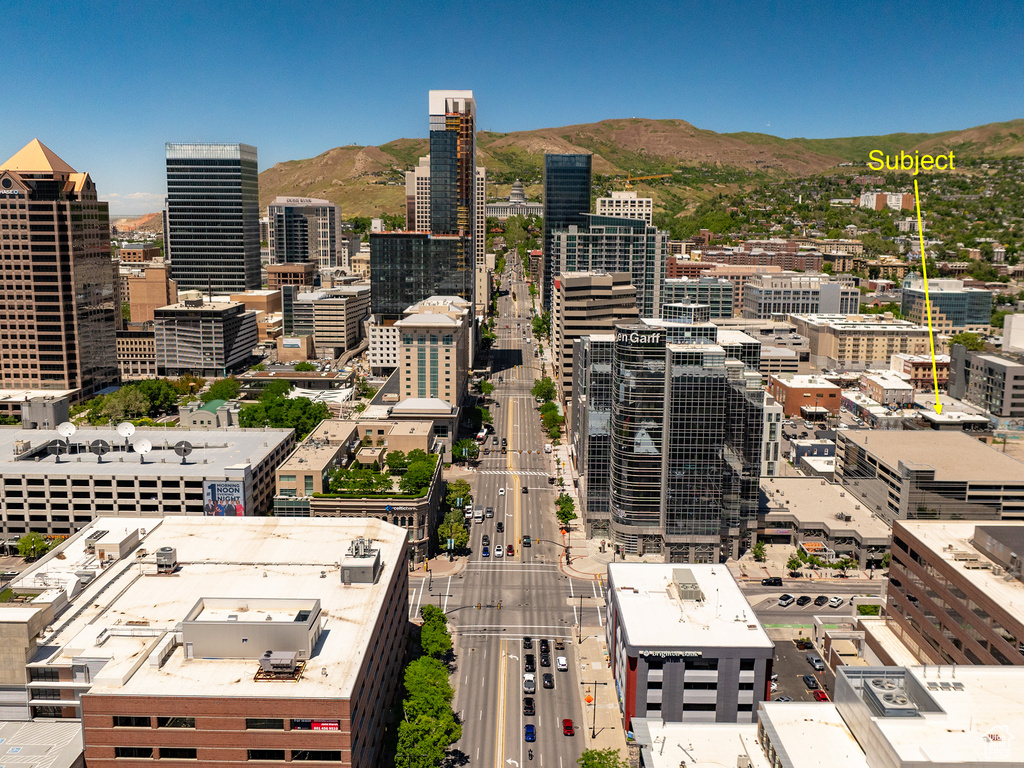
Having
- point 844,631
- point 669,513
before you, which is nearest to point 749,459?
point 669,513

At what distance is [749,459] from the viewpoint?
119 metres

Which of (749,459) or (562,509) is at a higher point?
(749,459)

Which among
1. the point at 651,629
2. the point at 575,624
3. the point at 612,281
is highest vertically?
the point at 612,281

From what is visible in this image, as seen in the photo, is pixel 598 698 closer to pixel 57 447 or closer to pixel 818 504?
pixel 818 504

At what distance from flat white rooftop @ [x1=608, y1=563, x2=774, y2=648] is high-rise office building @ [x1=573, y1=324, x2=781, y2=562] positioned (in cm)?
2166

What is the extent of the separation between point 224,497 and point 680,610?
2706 inches

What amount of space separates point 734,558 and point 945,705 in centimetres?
6495

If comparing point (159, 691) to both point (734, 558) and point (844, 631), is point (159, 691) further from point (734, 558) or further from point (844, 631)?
point (734, 558)

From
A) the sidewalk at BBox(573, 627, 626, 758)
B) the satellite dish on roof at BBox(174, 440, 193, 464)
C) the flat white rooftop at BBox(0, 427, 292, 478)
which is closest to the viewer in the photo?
the sidewalk at BBox(573, 627, 626, 758)

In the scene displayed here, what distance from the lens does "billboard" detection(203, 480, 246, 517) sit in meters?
119

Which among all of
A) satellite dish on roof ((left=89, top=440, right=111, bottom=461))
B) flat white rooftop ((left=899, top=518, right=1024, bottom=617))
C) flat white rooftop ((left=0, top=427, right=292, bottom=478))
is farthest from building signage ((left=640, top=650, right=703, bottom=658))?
satellite dish on roof ((left=89, top=440, right=111, bottom=461))

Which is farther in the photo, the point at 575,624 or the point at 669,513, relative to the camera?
the point at 669,513

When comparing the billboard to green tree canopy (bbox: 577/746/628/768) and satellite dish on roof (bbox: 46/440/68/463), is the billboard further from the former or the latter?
green tree canopy (bbox: 577/746/628/768)

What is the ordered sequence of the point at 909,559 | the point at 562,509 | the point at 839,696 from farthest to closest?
the point at 562,509 < the point at 909,559 < the point at 839,696
